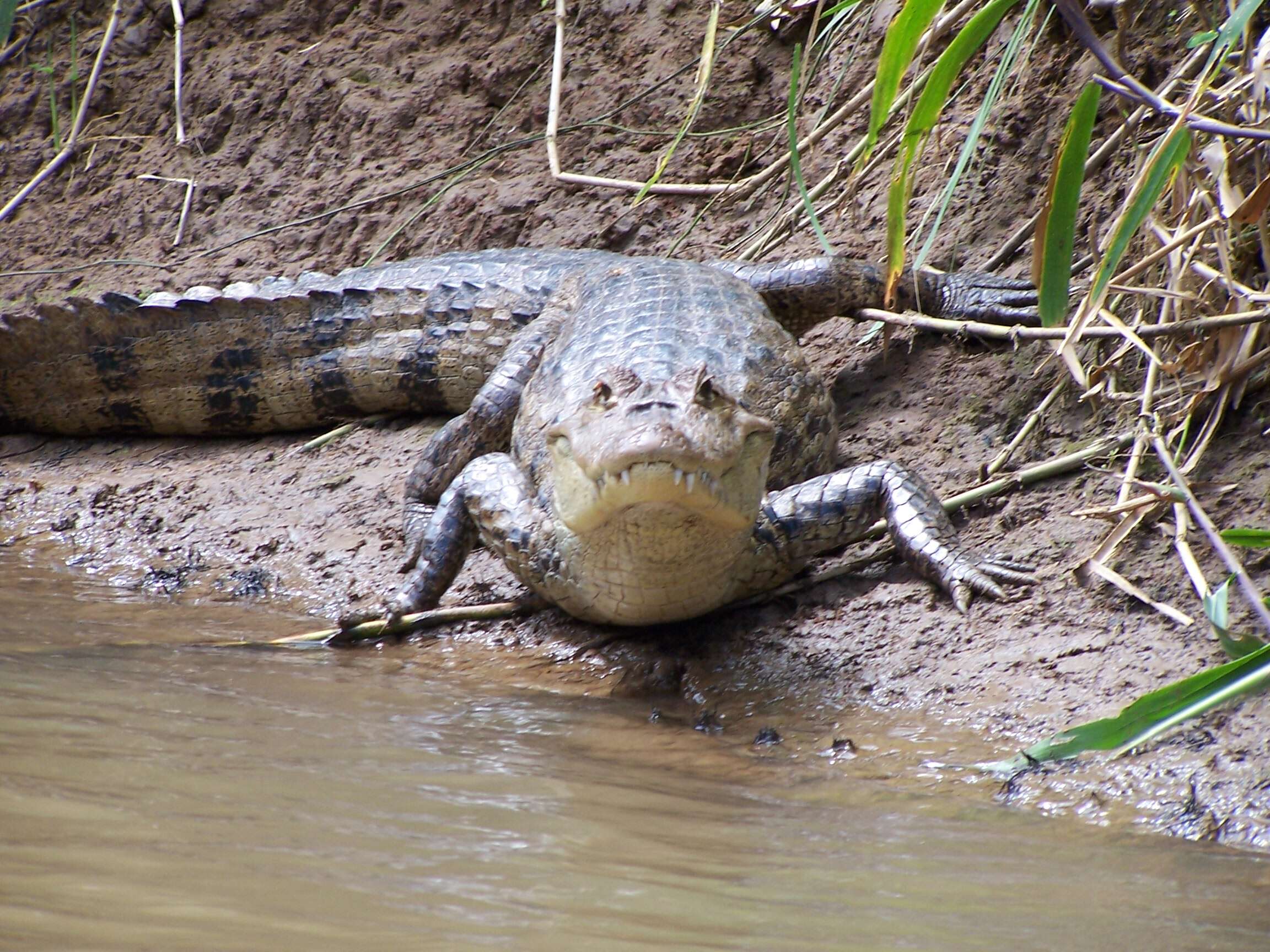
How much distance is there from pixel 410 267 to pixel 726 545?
2768 mm

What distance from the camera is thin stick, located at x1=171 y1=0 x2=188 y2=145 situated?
7.08 metres

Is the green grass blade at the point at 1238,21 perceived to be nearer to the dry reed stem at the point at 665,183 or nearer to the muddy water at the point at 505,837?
the muddy water at the point at 505,837

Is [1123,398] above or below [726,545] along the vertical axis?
above

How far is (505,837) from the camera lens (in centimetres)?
173

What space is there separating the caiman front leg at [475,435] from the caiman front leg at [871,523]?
1.15 meters

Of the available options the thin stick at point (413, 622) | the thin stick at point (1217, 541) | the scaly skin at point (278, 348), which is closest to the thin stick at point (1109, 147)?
the thin stick at point (1217, 541)

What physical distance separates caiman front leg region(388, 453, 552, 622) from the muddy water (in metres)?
0.62

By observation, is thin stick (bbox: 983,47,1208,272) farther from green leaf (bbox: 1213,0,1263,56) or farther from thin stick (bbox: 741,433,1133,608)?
thin stick (bbox: 741,433,1133,608)

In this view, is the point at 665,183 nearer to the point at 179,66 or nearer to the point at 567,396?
the point at 567,396

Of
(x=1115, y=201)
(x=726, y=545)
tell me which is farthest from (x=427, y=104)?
(x=726, y=545)

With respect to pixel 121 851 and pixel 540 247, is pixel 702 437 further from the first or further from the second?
pixel 540 247

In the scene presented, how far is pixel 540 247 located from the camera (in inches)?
222

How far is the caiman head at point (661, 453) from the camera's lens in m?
2.47

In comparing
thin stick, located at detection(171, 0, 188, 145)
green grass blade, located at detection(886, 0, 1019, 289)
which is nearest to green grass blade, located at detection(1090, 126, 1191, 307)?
green grass blade, located at detection(886, 0, 1019, 289)
